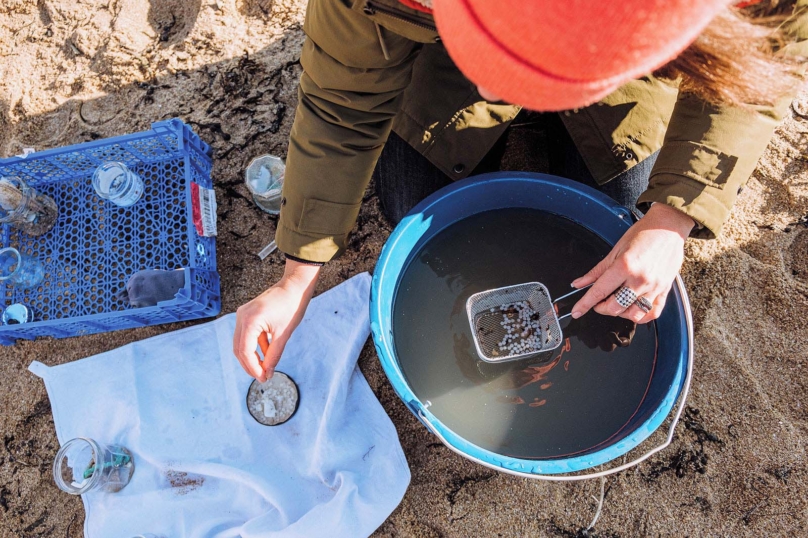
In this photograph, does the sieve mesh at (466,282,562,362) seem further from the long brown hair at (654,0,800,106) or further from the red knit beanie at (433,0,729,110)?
the red knit beanie at (433,0,729,110)

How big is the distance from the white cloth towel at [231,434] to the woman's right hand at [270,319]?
36 cm

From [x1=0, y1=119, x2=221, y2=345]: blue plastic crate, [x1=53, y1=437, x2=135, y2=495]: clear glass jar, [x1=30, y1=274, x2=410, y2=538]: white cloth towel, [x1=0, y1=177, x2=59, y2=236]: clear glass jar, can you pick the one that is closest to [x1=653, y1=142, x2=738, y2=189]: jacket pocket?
[x1=30, y1=274, x2=410, y2=538]: white cloth towel

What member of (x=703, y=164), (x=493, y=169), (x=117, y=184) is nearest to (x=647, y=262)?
(x=703, y=164)

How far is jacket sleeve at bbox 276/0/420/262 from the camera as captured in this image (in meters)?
0.88

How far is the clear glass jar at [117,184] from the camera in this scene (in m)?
1.40

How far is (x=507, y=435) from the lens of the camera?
1.15m

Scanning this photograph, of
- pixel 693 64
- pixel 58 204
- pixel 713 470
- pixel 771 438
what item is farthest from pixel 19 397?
pixel 771 438

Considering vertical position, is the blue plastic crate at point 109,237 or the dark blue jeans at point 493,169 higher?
Answer: the dark blue jeans at point 493,169

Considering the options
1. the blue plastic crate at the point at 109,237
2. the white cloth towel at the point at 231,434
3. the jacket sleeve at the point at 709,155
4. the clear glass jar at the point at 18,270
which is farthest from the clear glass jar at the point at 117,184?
the jacket sleeve at the point at 709,155

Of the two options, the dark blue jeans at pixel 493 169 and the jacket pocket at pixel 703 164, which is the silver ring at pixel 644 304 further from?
the dark blue jeans at pixel 493 169

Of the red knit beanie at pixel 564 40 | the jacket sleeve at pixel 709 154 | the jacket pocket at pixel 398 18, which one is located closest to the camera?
the red knit beanie at pixel 564 40

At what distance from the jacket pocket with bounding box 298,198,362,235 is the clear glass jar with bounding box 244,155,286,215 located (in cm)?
49

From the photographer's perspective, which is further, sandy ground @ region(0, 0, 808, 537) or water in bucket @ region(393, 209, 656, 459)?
sandy ground @ region(0, 0, 808, 537)

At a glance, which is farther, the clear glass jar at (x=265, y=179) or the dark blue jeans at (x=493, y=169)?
the clear glass jar at (x=265, y=179)
